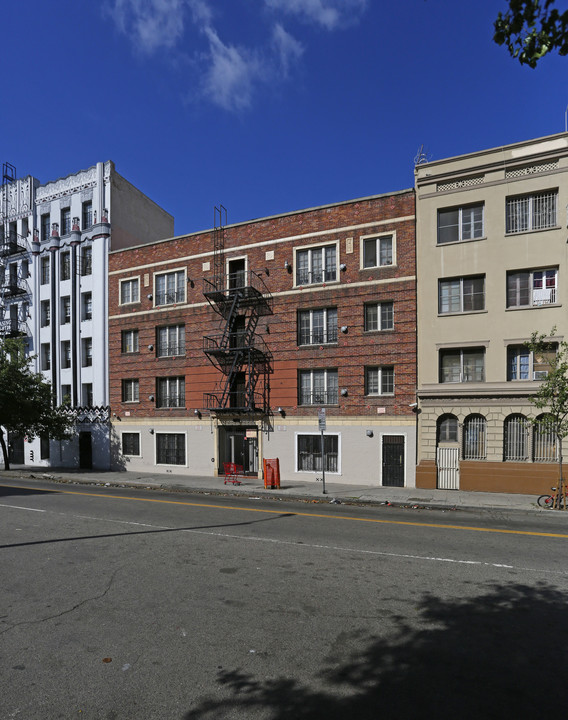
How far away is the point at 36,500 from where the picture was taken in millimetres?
15383

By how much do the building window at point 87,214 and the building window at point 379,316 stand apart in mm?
19473

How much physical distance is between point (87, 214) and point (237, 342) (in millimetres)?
14813

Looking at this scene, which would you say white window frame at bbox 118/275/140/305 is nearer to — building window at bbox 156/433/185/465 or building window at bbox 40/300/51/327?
building window at bbox 40/300/51/327

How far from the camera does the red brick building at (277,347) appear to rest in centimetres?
2020

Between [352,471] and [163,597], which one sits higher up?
[163,597]

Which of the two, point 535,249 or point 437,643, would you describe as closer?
point 437,643

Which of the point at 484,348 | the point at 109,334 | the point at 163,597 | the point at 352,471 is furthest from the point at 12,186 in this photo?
the point at 163,597

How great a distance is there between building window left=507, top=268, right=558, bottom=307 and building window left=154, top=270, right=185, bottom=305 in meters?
16.2

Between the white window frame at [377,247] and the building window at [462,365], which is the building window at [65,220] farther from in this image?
the building window at [462,365]

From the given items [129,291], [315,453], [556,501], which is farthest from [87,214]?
[556,501]

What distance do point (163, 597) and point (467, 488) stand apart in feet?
48.2

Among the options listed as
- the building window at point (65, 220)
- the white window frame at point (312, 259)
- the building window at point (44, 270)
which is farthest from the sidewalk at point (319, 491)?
the building window at point (65, 220)

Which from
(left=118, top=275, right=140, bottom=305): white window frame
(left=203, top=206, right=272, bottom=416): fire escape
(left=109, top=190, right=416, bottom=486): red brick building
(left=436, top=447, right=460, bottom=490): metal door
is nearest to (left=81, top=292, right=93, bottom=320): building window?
(left=118, top=275, right=140, bottom=305): white window frame

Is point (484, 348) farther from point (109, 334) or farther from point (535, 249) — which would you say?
point (109, 334)
